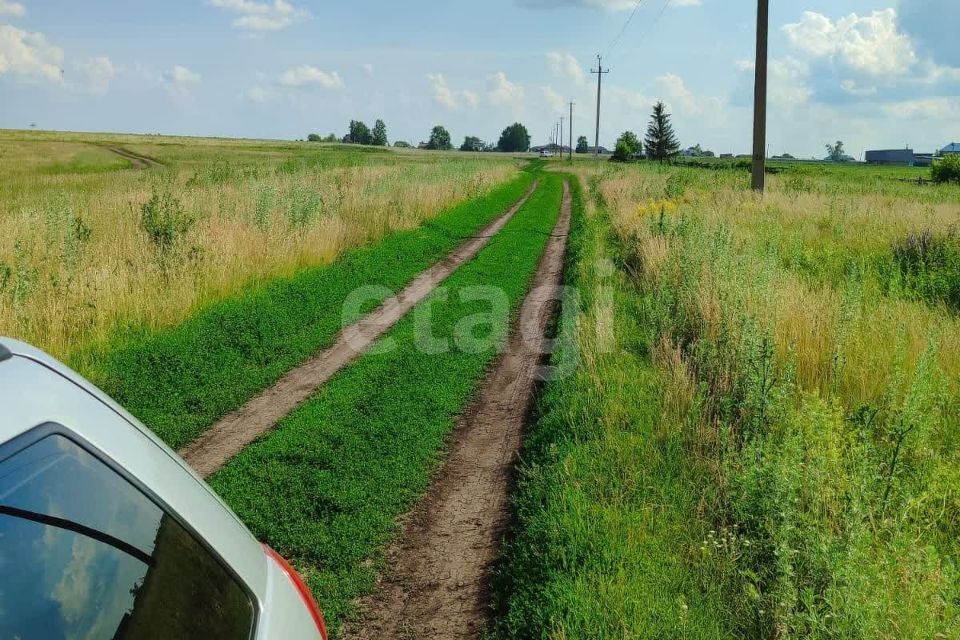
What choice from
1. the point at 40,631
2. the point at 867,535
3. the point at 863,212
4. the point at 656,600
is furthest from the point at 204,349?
the point at 863,212

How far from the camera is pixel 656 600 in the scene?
390 cm

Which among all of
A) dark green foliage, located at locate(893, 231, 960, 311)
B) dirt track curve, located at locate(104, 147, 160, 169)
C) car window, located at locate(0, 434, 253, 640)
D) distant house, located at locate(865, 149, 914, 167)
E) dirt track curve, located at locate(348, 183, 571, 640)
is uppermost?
distant house, located at locate(865, 149, 914, 167)

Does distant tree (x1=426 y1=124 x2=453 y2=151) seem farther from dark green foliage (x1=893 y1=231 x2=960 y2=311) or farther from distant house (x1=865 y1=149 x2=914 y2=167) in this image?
dark green foliage (x1=893 y1=231 x2=960 y2=311)

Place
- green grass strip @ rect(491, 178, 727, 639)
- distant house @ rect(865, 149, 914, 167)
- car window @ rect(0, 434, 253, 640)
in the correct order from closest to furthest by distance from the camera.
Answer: car window @ rect(0, 434, 253, 640) → green grass strip @ rect(491, 178, 727, 639) → distant house @ rect(865, 149, 914, 167)

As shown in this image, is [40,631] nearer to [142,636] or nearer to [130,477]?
[142,636]

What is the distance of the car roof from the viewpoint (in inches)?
52.1

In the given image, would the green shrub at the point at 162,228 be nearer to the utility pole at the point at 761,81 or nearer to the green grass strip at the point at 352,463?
the green grass strip at the point at 352,463

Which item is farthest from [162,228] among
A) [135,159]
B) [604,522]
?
[135,159]

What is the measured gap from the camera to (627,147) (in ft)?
377

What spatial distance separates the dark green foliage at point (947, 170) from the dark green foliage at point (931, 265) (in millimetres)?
43965

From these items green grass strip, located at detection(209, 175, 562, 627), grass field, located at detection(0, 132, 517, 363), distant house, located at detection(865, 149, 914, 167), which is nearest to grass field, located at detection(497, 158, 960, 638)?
green grass strip, located at detection(209, 175, 562, 627)

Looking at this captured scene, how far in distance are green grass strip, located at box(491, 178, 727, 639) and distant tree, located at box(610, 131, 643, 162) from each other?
105177 millimetres

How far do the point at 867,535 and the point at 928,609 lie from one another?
0.53 meters

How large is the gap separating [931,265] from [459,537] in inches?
362
